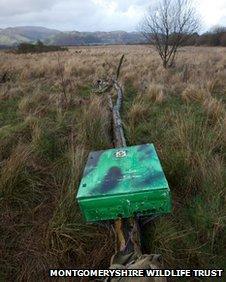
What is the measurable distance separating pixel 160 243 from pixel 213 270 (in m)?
0.40

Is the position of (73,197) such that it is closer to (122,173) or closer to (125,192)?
(122,173)

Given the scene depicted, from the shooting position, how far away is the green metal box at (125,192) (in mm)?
2197

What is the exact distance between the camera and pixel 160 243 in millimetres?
2508

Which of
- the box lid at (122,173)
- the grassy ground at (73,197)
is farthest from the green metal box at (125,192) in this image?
the grassy ground at (73,197)

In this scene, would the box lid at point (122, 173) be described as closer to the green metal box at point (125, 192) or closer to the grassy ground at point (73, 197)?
the green metal box at point (125, 192)

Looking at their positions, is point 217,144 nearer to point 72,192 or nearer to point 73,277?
point 72,192

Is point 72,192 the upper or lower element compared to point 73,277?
upper

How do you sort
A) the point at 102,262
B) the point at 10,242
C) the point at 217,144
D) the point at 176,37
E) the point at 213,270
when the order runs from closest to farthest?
the point at 213,270 < the point at 102,262 < the point at 10,242 < the point at 217,144 < the point at 176,37

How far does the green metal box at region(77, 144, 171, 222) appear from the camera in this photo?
7.21 ft

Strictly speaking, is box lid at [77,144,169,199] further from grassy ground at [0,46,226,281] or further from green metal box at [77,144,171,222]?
grassy ground at [0,46,226,281]

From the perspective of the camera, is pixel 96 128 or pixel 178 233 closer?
pixel 178 233

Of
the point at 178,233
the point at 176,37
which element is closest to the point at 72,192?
the point at 178,233

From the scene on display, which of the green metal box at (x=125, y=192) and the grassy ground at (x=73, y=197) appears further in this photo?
the grassy ground at (x=73, y=197)

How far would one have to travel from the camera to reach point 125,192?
218 cm
